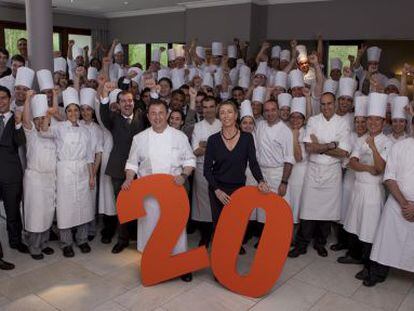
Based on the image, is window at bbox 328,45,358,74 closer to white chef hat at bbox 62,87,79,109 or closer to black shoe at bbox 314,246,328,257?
black shoe at bbox 314,246,328,257

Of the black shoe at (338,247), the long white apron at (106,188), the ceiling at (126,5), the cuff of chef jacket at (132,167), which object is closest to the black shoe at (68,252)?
the long white apron at (106,188)

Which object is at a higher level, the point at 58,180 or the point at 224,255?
the point at 58,180

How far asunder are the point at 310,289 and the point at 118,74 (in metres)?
4.85

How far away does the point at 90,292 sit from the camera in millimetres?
3180

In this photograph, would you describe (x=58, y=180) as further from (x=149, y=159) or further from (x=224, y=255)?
(x=224, y=255)

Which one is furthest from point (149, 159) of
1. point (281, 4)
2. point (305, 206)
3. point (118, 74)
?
point (281, 4)

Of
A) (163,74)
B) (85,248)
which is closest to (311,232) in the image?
(85,248)

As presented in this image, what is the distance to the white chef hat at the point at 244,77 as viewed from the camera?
6.16 m

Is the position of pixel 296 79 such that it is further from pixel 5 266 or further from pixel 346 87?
pixel 5 266

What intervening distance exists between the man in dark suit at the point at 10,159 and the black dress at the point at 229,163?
1632 mm

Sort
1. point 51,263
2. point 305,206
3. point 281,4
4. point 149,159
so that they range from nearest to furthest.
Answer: point 149,159 → point 51,263 → point 305,206 → point 281,4

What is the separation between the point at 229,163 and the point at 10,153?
191cm

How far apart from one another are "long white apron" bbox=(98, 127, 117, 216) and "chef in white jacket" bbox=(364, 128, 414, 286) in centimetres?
242

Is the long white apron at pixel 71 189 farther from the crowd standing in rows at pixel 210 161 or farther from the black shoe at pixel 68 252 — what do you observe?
the black shoe at pixel 68 252
